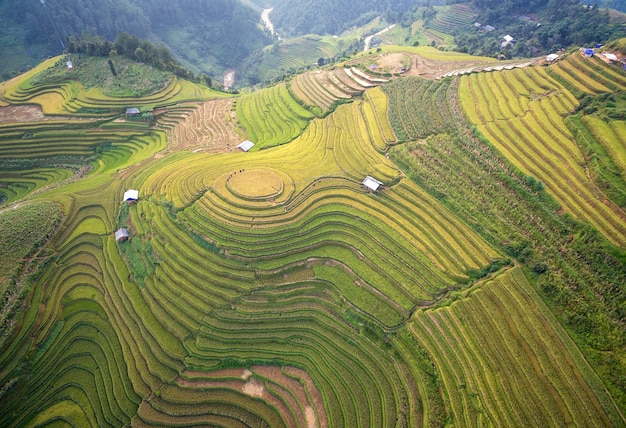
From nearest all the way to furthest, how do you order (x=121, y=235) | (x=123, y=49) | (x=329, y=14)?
(x=121, y=235), (x=123, y=49), (x=329, y=14)

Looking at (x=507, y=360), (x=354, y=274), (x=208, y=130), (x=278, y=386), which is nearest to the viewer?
(x=507, y=360)

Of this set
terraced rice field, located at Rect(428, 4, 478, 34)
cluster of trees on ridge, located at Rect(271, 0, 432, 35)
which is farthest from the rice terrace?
cluster of trees on ridge, located at Rect(271, 0, 432, 35)

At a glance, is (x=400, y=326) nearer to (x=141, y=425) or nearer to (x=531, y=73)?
(x=141, y=425)

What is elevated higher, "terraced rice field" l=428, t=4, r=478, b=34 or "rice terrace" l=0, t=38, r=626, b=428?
"terraced rice field" l=428, t=4, r=478, b=34

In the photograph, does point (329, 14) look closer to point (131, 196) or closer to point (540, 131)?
point (540, 131)

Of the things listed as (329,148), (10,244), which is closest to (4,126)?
(10,244)

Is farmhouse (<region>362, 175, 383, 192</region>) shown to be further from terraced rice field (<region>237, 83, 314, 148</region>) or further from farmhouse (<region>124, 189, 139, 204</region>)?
farmhouse (<region>124, 189, 139, 204</region>)

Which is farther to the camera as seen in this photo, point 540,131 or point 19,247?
point 540,131

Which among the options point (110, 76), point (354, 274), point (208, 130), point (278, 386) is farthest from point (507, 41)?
point (278, 386)
